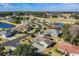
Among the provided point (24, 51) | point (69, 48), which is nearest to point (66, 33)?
point (69, 48)

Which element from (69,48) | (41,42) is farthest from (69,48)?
(41,42)

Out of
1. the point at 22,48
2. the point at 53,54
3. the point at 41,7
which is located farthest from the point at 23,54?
the point at 41,7

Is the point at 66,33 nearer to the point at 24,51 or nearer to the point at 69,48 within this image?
the point at 69,48

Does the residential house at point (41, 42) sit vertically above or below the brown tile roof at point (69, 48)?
above

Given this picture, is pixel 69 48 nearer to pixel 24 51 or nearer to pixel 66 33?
pixel 66 33

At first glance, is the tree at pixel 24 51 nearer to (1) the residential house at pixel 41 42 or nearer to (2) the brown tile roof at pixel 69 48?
(1) the residential house at pixel 41 42

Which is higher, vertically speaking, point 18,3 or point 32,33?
point 18,3

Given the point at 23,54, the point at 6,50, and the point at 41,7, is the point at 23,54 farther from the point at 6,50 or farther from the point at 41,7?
the point at 41,7

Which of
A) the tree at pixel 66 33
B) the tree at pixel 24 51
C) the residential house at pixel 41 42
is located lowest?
the tree at pixel 24 51

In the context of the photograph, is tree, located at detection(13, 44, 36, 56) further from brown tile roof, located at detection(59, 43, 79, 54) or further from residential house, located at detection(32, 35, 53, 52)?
brown tile roof, located at detection(59, 43, 79, 54)

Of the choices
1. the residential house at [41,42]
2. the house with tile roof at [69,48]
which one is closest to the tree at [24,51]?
the residential house at [41,42]
